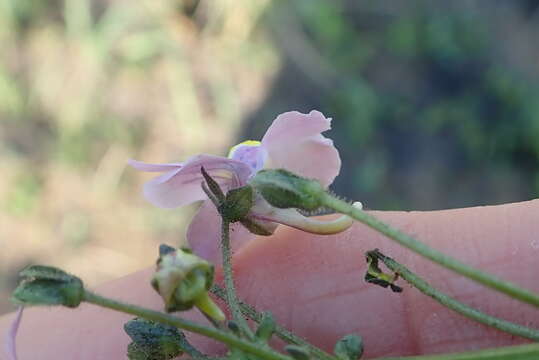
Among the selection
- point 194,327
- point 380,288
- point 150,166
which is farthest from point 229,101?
point 194,327

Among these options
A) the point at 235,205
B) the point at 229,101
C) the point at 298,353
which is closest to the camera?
the point at 298,353

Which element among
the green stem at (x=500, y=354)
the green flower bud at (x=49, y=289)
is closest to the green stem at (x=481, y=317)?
the green stem at (x=500, y=354)

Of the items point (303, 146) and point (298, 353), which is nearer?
point (298, 353)

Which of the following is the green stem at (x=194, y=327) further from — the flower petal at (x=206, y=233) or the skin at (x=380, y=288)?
the skin at (x=380, y=288)

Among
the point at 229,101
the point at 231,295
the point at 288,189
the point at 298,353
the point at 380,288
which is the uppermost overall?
the point at 229,101

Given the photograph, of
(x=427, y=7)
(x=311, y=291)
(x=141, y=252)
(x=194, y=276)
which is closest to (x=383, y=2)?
(x=427, y=7)

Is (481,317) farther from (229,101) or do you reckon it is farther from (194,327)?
(229,101)
